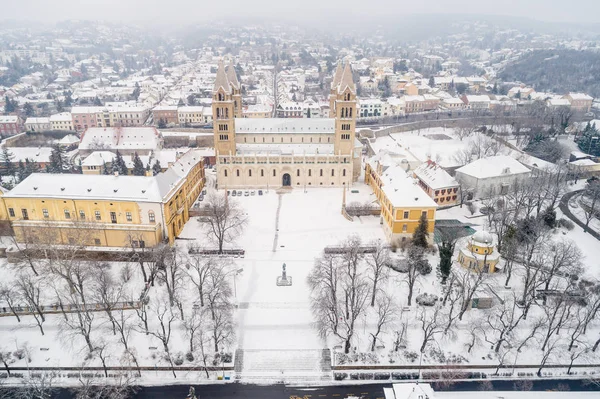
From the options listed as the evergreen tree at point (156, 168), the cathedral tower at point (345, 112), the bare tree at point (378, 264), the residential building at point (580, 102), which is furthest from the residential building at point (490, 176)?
the residential building at point (580, 102)

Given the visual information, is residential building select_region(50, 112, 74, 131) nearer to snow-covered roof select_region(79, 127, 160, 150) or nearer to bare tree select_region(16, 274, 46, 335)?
snow-covered roof select_region(79, 127, 160, 150)

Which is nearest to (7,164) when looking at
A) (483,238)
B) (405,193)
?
(405,193)

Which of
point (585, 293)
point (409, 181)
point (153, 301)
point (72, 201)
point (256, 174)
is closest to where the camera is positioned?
point (585, 293)

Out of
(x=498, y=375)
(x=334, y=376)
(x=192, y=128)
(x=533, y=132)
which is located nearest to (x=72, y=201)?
(x=334, y=376)

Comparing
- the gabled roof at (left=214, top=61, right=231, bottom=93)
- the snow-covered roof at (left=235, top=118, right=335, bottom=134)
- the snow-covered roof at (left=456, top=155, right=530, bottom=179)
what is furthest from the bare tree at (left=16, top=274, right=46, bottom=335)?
the snow-covered roof at (left=456, top=155, right=530, bottom=179)

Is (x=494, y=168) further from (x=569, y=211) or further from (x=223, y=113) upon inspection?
(x=223, y=113)

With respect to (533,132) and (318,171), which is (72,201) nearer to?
(318,171)
